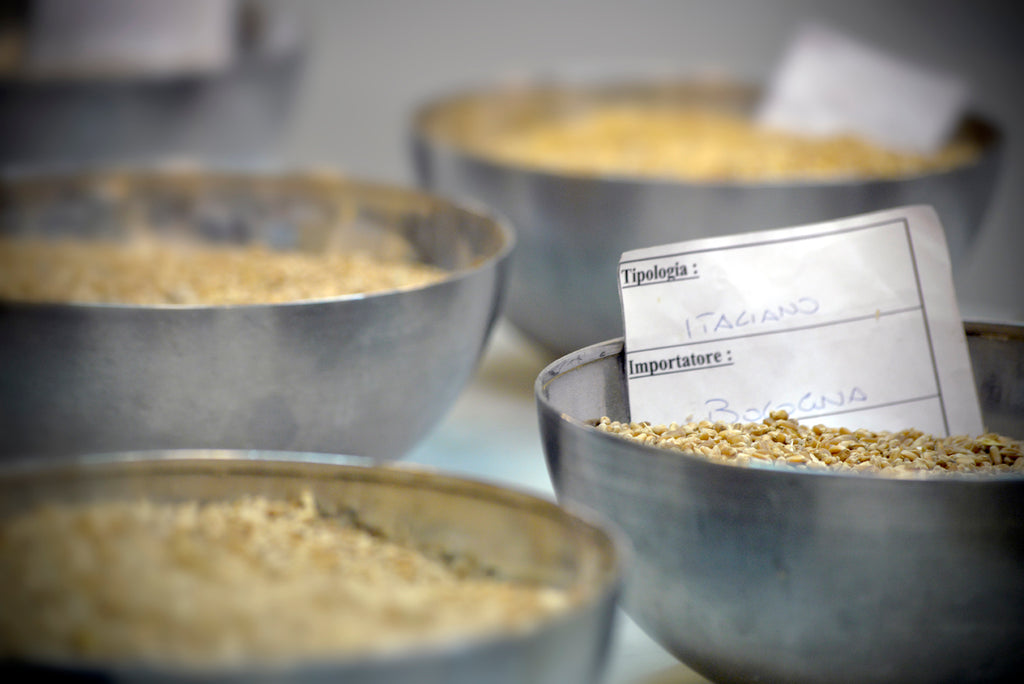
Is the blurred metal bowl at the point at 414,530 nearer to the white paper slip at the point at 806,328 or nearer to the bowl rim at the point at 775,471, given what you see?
the bowl rim at the point at 775,471

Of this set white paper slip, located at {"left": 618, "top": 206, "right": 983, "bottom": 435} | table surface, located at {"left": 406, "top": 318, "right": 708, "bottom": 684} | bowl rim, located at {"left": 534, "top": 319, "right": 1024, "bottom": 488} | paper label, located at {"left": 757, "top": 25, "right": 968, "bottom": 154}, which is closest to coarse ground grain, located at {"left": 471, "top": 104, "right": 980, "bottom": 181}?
paper label, located at {"left": 757, "top": 25, "right": 968, "bottom": 154}

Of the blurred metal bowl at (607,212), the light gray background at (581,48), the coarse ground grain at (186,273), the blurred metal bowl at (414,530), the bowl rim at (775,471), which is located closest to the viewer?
the blurred metal bowl at (414,530)

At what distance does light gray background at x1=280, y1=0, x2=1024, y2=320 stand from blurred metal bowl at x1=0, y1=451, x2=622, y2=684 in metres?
1.05

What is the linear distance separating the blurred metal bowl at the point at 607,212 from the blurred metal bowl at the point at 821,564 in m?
0.32

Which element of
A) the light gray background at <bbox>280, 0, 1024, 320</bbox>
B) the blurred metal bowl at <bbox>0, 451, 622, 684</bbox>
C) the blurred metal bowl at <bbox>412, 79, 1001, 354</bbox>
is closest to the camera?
the blurred metal bowl at <bbox>0, 451, 622, 684</bbox>

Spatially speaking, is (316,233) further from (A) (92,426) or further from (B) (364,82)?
(B) (364,82)

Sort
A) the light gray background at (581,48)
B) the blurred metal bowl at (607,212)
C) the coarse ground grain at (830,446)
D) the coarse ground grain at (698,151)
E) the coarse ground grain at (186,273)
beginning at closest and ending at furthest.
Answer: the coarse ground grain at (830,446)
the coarse ground grain at (186,273)
the blurred metal bowl at (607,212)
the coarse ground grain at (698,151)
the light gray background at (581,48)

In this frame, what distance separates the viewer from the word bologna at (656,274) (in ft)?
1.96

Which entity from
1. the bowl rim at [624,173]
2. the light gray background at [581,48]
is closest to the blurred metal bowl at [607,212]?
the bowl rim at [624,173]

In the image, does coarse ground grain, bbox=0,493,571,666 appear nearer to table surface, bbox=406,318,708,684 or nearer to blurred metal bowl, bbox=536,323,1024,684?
blurred metal bowl, bbox=536,323,1024,684

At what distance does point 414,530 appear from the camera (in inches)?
18.0

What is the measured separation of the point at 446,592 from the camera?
0.41m

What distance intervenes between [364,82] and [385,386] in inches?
41.3

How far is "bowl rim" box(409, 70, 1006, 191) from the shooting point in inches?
32.7
